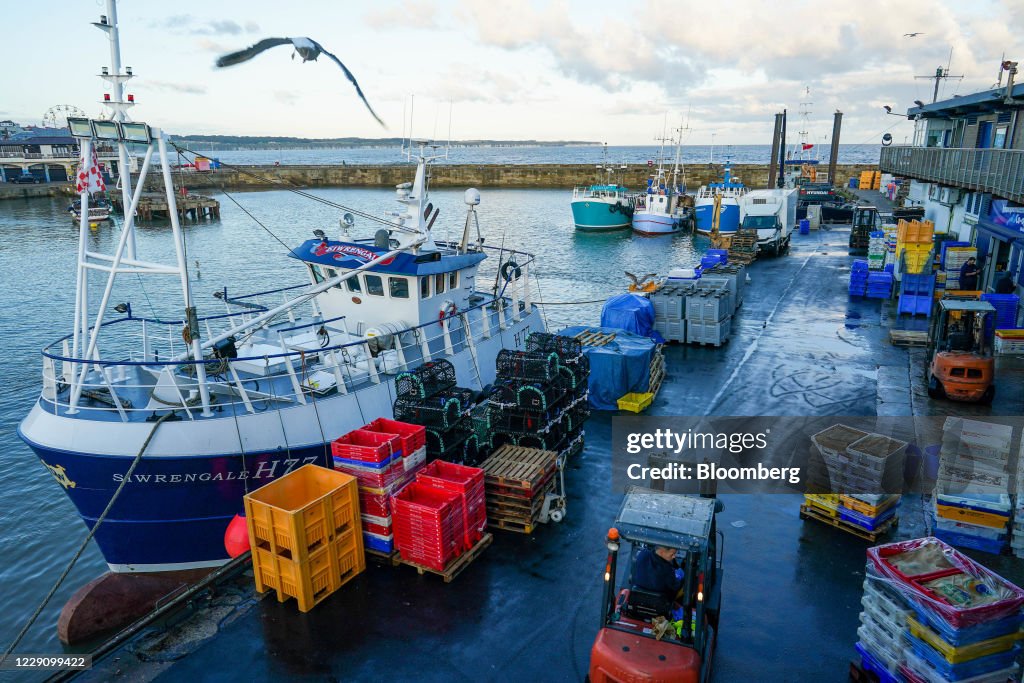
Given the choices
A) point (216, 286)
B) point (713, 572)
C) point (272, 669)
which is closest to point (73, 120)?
point (272, 669)

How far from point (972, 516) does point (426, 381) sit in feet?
28.7

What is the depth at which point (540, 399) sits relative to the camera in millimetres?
11805

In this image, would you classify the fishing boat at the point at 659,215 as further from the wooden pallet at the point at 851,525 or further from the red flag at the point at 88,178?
the red flag at the point at 88,178

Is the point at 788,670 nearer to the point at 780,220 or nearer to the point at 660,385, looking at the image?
the point at 660,385

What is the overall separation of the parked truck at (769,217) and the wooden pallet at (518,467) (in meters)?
32.4

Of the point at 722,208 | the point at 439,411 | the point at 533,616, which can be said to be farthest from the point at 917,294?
the point at 722,208

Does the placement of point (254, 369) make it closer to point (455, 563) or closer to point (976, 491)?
point (455, 563)

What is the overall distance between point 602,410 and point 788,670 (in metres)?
9.12

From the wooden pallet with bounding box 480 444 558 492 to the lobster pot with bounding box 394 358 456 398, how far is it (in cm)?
160

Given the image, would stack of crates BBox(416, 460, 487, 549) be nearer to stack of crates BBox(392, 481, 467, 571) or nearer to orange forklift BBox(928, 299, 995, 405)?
stack of crates BBox(392, 481, 467, 571)

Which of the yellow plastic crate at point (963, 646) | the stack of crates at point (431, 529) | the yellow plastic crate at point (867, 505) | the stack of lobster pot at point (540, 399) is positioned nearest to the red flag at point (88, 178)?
the stack of crates at point (431, 529)

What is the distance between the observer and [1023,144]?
76.3 feet

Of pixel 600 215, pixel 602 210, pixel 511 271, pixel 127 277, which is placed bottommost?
pixel 127 277

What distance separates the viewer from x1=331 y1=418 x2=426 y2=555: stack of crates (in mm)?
9328
